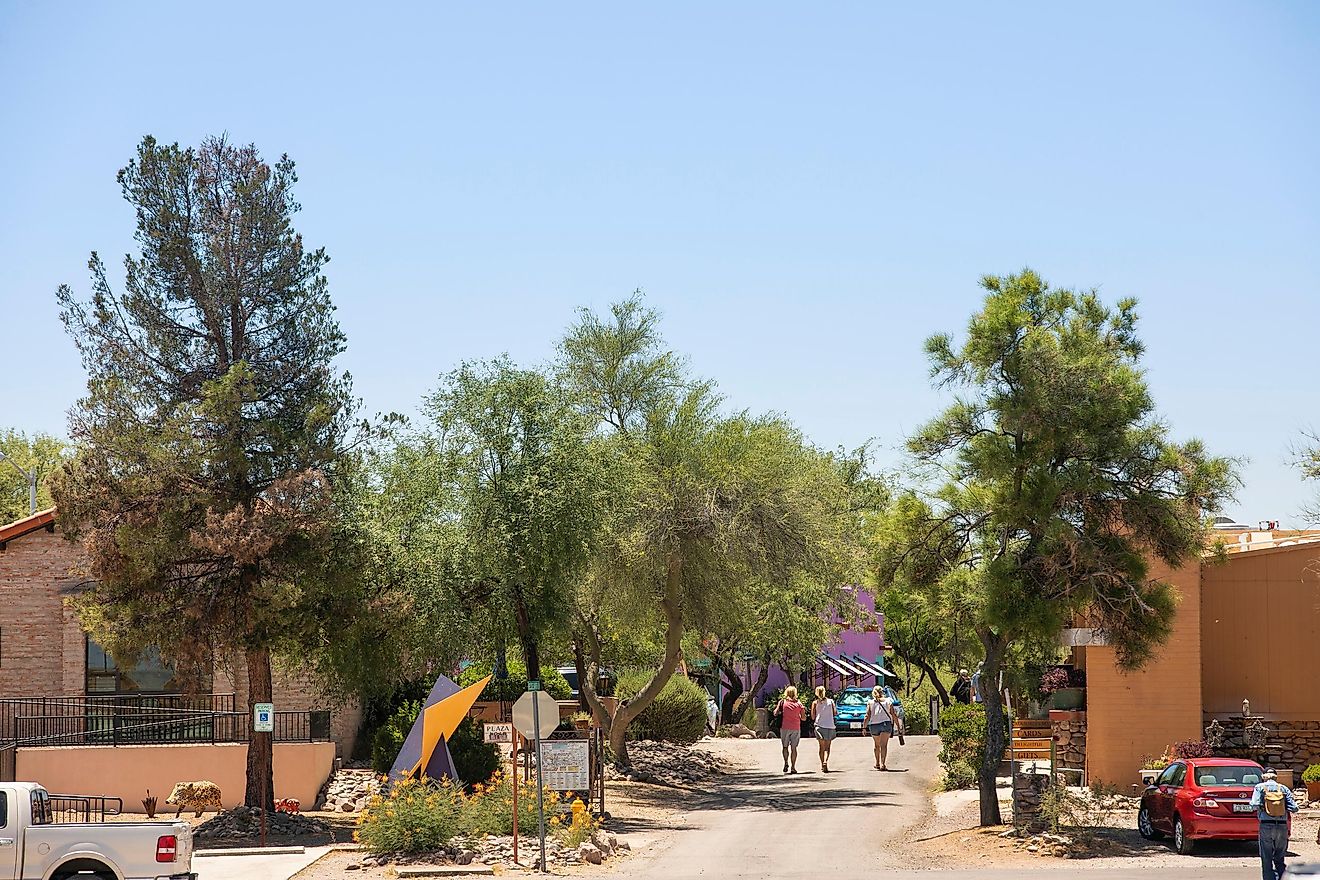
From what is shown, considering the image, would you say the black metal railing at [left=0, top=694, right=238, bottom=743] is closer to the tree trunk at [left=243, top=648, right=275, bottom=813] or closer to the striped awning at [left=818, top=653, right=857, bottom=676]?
the tree trunk at [left=243, top=648, right=275, bottom=813]

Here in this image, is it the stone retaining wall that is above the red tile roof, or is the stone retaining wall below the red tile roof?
below

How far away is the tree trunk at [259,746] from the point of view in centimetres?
2323

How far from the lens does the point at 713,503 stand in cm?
2709

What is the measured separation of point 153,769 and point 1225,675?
20.1 m

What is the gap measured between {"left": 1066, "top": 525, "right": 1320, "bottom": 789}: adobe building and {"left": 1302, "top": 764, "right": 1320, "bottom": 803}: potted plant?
0.78 metres

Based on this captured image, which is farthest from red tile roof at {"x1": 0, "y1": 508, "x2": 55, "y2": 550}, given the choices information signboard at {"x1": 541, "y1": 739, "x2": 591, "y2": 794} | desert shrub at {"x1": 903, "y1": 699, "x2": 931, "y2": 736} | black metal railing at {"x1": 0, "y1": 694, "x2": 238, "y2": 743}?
desert shrub at {"x1": 903, "y1": 699, "x2": 931, "y2": 736}

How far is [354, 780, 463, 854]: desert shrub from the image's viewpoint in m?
19.4

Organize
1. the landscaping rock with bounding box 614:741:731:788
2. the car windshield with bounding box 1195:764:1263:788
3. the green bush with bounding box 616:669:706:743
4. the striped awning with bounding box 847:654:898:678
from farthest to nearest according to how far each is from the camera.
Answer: the striped awning with bounding box 847:654:898:678
the green bush with bounding box 616:669:706:743
the landscaping rock with bounding box 614:741:731:788
the car windshield with bounding box 1195:764:1263:788

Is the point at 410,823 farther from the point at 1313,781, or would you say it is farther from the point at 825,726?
the point at 1313,781

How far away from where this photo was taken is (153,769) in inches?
1027

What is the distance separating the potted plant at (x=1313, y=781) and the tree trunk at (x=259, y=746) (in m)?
17.5

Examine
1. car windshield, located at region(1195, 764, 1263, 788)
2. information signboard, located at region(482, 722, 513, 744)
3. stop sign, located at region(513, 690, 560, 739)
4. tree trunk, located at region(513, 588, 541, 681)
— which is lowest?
car windshield, located at region(1195, 764, 1263, 788)

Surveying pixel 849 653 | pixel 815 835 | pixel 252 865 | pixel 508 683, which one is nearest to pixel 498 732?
pixel 252 865

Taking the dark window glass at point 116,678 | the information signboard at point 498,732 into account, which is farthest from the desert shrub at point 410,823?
the dark window glass at point 116,678
